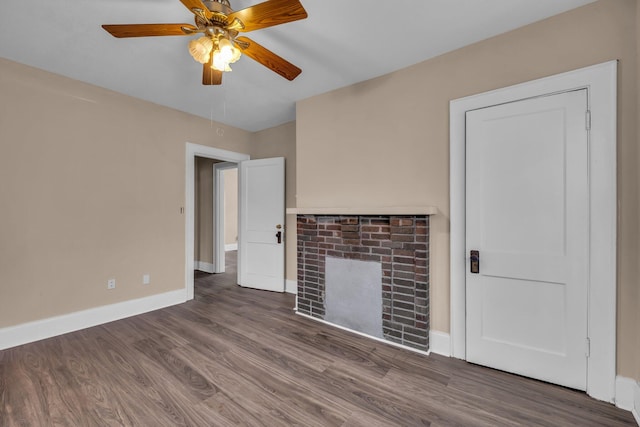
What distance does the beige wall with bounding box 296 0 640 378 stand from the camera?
1.70m

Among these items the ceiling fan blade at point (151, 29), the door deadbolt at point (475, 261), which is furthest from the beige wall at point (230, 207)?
the door deadbolt at point (475, 261)

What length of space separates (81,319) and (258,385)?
2194 millimetres

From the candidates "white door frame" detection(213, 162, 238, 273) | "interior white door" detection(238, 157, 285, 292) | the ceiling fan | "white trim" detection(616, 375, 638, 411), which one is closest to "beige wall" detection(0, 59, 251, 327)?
"interior white door" detection(238, 157, 285, 292)

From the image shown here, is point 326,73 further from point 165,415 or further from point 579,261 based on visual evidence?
point 165,415

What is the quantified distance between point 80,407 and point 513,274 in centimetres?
303

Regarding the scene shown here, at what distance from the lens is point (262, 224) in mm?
4230

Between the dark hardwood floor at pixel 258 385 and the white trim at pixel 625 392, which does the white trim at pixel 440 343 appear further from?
the white trim at pixel 625 392

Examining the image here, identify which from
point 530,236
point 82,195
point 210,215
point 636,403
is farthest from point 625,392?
point 210,215

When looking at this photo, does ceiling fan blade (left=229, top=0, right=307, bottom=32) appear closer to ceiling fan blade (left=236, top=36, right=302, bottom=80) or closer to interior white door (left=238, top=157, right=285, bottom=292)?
ceiling fan blade (left=236, top=36, right=302, bottom=80)

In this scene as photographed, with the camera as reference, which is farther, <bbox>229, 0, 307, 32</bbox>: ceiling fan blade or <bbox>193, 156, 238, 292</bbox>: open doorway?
<bbox>193, 156, 238, 292</bbox>: open doorway

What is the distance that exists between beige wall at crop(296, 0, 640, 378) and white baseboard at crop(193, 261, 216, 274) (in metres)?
2.95

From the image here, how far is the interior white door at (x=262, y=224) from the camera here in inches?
160

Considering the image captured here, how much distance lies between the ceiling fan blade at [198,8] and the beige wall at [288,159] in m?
2.58

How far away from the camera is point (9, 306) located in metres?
2.44
